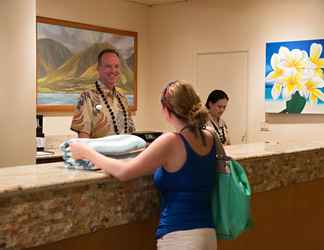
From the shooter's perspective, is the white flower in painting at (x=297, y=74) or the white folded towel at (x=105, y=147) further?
the white flower in painting at (x=297, y=74)

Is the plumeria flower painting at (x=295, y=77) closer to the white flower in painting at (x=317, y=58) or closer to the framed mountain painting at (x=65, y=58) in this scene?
the white flower in painting at (x=317, y=58)

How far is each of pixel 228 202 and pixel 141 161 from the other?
0.36m

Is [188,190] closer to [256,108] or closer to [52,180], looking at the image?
[52,180]

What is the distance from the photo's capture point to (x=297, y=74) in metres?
5.79

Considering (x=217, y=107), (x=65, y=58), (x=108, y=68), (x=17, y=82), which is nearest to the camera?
(x=108, y=68)

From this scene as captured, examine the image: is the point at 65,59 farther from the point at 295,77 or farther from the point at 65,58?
the point at 295,77

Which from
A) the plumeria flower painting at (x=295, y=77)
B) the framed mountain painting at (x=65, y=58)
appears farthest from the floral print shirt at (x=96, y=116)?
the plumeria flower painting at (x=295, y=77)

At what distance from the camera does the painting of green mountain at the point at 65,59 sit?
5688 millimetres

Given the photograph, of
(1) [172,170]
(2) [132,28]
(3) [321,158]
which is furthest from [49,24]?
(1) [172,170]

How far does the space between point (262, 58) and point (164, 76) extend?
140 centimetres

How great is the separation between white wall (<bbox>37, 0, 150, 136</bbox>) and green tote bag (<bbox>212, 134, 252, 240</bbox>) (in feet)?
13.3

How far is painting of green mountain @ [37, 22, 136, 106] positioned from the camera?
18.7 ft

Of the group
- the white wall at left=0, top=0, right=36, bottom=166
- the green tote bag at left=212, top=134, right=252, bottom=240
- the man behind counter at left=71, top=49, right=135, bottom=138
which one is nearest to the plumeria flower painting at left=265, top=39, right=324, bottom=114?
the white wall at left=0, top=0, right=36, bottom=166

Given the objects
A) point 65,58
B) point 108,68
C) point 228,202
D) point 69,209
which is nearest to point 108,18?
point 65,58
